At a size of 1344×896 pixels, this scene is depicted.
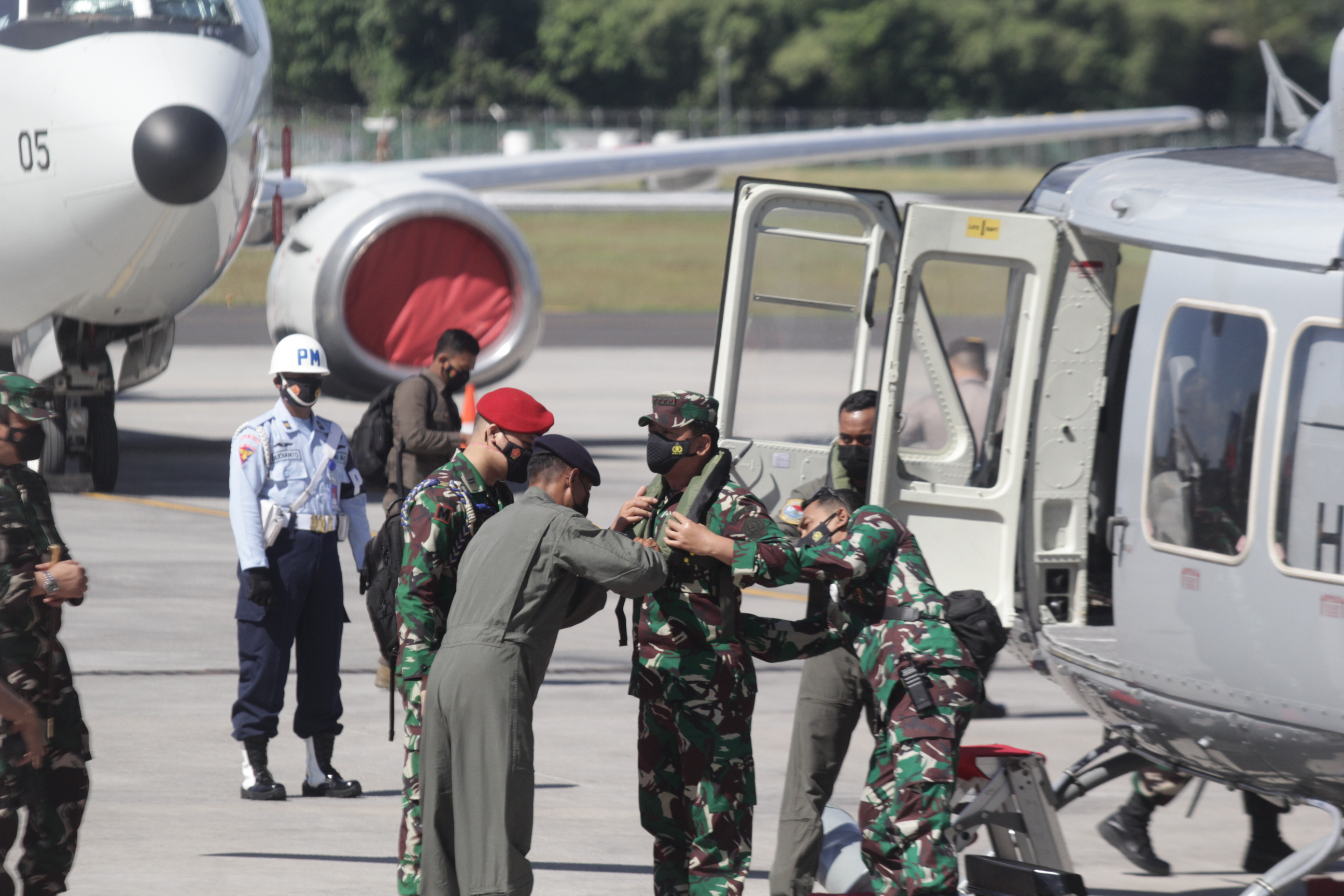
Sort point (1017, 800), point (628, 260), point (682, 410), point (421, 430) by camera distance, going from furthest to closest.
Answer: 1. point (628, 260)
2. point (421, 430)
3. point (1017, 800)
4. point (682, 410)

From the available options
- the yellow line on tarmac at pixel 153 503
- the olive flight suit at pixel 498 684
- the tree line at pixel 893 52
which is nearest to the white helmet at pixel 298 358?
the olive flight suit at pixel 498 684

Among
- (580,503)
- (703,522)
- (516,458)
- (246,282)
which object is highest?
(516,458)

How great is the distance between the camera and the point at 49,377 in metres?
14.8

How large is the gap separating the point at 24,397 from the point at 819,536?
9.25 feet

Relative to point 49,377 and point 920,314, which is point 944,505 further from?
point 49,377

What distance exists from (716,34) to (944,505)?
306 feet

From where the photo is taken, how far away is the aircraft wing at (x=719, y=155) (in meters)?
20.1

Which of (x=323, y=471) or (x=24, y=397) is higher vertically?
(x=24, y=397)

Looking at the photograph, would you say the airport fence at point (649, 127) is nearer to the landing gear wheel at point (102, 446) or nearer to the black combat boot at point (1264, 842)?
the landing gear wheel at point (102, 446)

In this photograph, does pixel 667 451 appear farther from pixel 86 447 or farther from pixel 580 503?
pixel 86 447

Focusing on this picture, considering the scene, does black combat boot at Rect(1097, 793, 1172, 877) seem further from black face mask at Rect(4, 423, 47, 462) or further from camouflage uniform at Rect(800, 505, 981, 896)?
black face mask at Rect(4, 423, 47, 462)

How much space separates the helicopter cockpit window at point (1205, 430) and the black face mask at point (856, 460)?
5.24 feet

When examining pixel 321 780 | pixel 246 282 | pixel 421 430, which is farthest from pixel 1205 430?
pixel 246 282

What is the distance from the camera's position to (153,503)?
16.4 meters
